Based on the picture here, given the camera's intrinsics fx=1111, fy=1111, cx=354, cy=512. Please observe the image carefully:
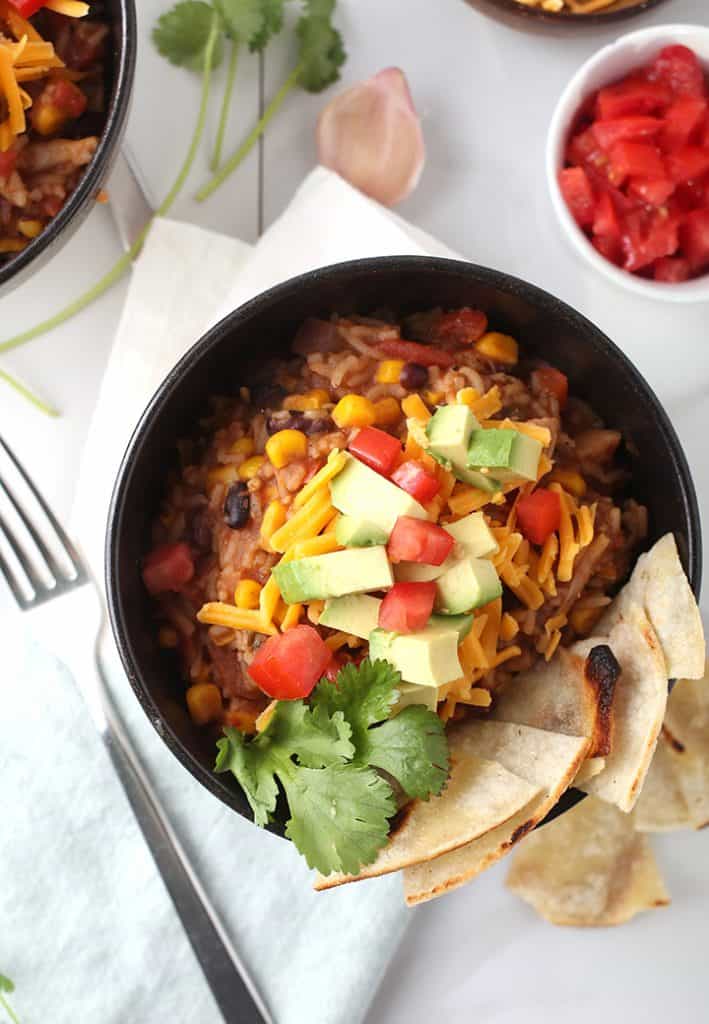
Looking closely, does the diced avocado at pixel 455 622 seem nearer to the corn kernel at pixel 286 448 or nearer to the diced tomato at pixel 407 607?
the diced tomato at pixel 407 607

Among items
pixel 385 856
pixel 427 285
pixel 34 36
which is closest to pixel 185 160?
pixel 34 36

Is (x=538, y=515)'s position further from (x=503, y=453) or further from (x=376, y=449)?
(x=376, y=449)

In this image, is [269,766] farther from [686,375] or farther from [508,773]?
[686,375]

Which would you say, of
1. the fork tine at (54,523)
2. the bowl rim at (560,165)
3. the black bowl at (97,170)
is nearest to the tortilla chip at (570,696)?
the bowl rim at (560,165)

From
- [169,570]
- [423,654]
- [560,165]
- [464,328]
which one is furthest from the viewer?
[560,165]

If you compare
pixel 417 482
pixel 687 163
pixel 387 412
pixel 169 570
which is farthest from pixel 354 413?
pixel 687 163
